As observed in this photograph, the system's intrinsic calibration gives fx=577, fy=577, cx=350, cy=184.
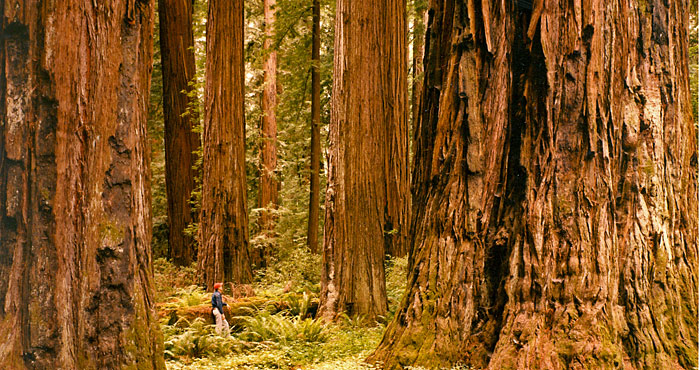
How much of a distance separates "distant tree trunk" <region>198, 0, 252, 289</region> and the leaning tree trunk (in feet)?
21.1

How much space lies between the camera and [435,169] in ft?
18.1

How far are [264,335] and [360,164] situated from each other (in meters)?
2.86

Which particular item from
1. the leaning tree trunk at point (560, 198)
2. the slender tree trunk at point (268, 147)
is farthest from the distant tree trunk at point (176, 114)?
the leaning tree trunk at point (560, 198)

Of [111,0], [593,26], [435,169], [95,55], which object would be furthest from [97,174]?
[593,26]

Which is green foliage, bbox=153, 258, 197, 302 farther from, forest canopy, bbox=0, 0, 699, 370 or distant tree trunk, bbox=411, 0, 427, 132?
distant tree trunk, bbox=411, 0, 427, 132

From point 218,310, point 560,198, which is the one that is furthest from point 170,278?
point 560,198

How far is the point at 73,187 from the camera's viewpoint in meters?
3.15

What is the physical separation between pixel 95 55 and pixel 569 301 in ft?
12.9

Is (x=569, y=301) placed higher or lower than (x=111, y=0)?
lower

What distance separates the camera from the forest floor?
261 inches

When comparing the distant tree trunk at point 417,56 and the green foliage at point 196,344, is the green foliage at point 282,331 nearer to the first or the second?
the green foliage at point 196,344

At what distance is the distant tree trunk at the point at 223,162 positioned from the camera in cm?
1128

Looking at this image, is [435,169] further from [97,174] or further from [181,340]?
[181,340]

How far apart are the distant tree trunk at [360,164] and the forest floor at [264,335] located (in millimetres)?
532
